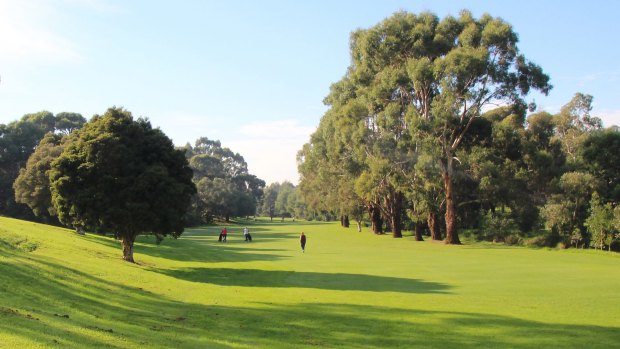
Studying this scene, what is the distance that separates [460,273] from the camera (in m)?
27.9

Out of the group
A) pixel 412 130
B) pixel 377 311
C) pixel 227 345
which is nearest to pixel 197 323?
pixel 227 345

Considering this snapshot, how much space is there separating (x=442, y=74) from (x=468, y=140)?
8.86 meters

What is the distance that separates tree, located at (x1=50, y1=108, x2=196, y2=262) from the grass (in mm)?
2367

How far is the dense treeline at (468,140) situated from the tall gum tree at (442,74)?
104 millimetres

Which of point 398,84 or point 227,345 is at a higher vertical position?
point 398,84

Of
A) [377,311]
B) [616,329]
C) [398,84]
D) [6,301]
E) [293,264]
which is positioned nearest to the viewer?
[6,301]

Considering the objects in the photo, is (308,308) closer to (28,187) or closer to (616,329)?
(616,329)

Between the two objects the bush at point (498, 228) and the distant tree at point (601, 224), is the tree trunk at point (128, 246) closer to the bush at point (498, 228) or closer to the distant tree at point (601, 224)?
the distant tree at point (601, 224)

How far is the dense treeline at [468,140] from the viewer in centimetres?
4853

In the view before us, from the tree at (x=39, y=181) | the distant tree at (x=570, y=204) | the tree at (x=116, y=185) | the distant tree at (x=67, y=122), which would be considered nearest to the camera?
the tree at (x=116, y=185)

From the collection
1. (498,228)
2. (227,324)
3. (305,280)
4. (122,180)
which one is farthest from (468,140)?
(227,324)

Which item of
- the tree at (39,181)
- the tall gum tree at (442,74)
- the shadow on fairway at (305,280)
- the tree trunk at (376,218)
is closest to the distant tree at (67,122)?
the tree at (39,181)

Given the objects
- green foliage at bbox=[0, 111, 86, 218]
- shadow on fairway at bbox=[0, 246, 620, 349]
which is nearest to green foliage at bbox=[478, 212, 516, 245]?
shadow on fairway at bbox=[0, 246, 620, 349]

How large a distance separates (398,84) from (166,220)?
3227 cm
